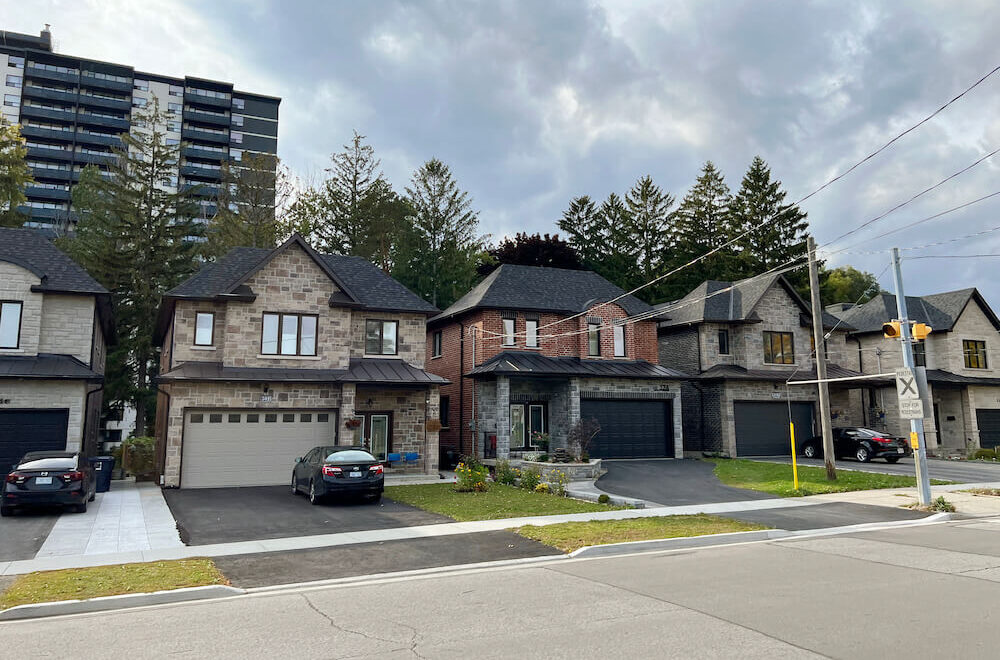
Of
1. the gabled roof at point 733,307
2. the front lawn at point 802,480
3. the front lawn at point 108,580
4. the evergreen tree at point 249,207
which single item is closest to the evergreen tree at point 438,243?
the evergreen tree at point 249,207

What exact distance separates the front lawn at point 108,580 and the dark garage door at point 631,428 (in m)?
20.7

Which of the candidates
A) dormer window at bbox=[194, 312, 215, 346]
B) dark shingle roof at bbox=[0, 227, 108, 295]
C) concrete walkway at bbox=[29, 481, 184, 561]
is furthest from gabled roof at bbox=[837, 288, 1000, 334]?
dark shingle roof at bbox=[0, 227, 108, 295]

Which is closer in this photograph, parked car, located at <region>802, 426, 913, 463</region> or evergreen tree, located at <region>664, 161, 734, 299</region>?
parked car, located at <region>802, 426, 913, 463</region>

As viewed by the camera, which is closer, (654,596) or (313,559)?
(654,596)

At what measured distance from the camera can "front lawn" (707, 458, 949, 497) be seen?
20.0 m

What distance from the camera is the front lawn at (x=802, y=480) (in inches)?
789

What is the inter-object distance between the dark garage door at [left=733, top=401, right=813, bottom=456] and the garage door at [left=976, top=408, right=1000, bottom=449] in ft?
34.3

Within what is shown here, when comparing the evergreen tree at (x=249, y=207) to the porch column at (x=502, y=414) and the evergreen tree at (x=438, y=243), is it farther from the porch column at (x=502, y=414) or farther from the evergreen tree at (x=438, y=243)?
the porch column at (x=502, y=414)

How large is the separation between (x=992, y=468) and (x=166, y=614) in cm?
3215

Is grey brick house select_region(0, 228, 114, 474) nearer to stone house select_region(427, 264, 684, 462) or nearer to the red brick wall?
stone house select_region(427, 264, 684, 462)

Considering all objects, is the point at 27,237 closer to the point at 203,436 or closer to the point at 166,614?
the point at 203,436

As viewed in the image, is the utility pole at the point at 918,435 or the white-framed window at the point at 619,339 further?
the white-framed window at the point at 619,339

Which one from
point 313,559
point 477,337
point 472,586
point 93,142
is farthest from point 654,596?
point 93,142

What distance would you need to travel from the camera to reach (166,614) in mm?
7734
